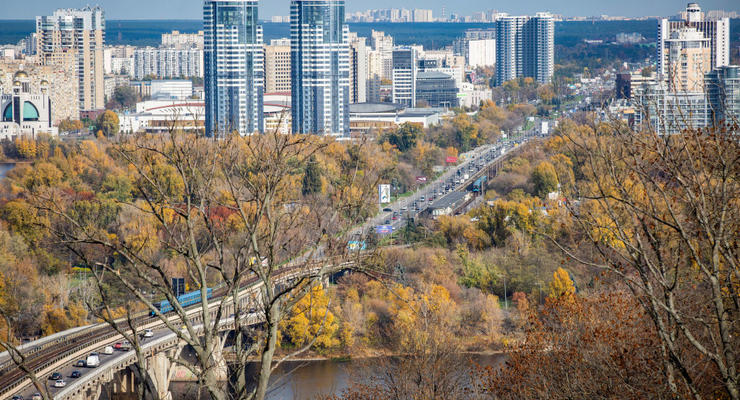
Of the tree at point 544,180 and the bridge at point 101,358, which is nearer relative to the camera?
the bridge at point 101,358

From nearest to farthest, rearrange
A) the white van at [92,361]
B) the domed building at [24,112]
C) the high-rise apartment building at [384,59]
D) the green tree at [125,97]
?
the white van at [92,361], the domed building at [24,112], the green tree at [125,97], the high-rise apartment building at [384,59]

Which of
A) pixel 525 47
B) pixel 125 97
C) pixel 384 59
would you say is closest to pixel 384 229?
pixel 125 97

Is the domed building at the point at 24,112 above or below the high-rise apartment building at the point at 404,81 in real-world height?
below

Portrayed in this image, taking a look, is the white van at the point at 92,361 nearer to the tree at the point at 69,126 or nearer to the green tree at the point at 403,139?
the green tree at the point at 403,139

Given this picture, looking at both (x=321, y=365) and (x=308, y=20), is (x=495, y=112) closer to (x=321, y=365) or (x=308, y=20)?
(x=308, y=20)

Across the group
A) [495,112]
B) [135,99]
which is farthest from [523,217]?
[135,99]

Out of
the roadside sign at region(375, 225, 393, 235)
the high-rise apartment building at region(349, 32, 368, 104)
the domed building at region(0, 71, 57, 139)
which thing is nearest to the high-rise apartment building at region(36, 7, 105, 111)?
the domed building at region(0, 71, 57, 139)

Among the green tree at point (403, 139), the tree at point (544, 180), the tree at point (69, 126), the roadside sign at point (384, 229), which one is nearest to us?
the roadside sign at point (384, 229)

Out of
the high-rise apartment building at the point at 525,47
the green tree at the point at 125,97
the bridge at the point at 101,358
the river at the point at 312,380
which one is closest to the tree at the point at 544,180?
the river at the point at 312,380
